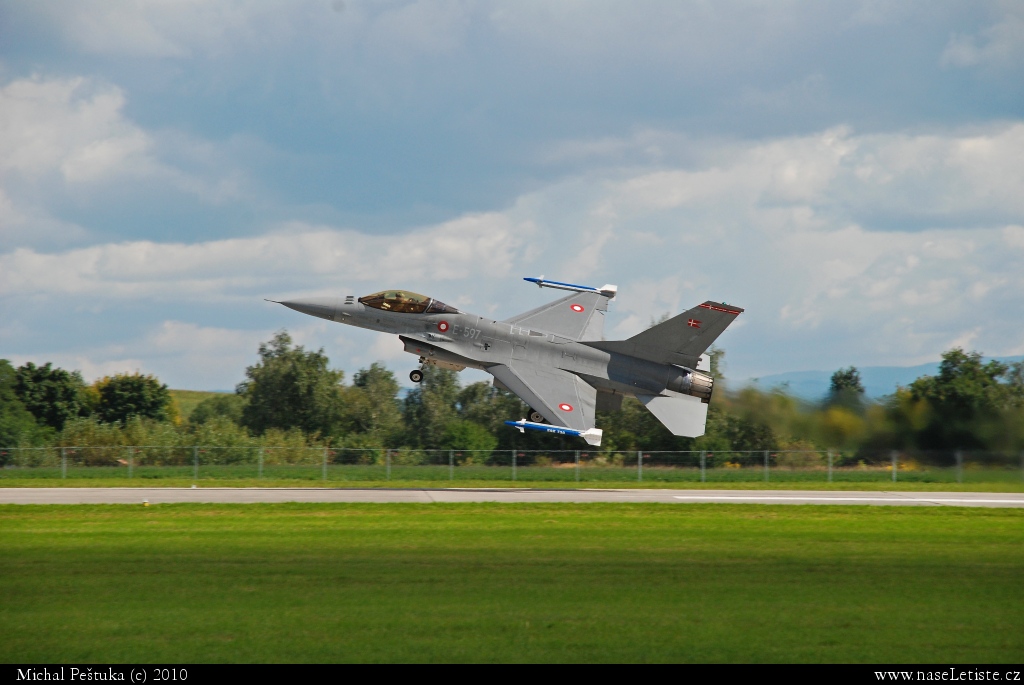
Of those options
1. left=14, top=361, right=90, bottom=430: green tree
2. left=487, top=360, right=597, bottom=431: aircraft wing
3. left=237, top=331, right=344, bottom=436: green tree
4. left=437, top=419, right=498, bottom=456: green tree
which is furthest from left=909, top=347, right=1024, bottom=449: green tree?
left=14, top=361, right=90, bottom=430: green tree

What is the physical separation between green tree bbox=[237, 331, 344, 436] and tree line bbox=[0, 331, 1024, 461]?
0.23ft

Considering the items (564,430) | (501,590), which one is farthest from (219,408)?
(501,590)

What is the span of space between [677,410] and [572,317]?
19.8ft

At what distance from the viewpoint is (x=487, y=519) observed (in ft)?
84.5

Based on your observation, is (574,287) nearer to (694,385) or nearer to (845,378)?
(694,385)

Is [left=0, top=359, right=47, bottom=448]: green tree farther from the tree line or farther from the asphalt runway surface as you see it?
the asphalt runway surface

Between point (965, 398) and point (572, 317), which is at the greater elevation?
point (572, 317)

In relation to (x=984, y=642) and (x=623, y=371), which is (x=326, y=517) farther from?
(x=984, y=642)

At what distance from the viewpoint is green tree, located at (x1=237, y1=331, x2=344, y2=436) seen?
67625 millimetres

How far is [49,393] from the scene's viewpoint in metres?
83.1
